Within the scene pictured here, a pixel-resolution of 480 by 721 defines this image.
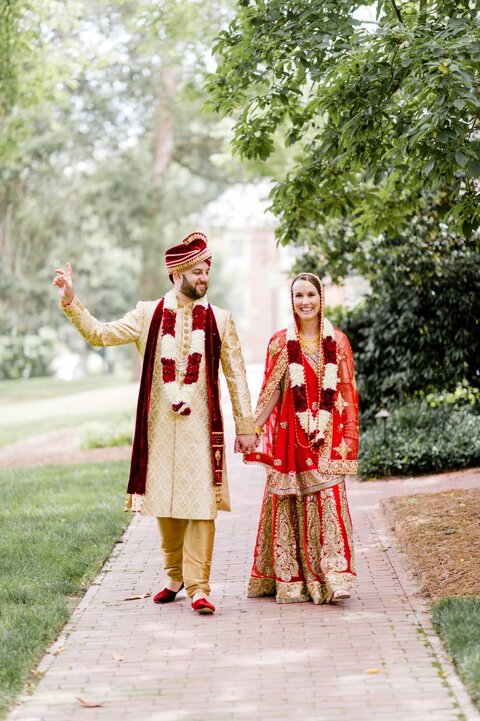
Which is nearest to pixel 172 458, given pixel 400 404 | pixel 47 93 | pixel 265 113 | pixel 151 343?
pixel 151 343

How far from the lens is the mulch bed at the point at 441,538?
21.7 feet

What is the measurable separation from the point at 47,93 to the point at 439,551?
12.8 m

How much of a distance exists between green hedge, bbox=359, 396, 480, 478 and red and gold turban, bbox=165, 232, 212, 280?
6142 millimetres

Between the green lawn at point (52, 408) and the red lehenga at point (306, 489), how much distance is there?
13.6 meters

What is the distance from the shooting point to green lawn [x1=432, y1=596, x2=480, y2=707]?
15.6 ft

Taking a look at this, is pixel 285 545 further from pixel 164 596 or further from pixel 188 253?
pixel 188 253

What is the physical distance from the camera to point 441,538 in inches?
305

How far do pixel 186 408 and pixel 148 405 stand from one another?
1.06ft

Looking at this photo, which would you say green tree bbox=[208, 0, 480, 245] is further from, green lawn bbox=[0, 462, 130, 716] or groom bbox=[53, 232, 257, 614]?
green lawn bbox=[0, 462, 130, 716]

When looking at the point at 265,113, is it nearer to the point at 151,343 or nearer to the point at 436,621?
the point at 151,343

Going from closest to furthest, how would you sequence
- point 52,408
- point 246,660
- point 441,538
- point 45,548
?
point 246,660, point 441,538, point 45,548, point 52,408

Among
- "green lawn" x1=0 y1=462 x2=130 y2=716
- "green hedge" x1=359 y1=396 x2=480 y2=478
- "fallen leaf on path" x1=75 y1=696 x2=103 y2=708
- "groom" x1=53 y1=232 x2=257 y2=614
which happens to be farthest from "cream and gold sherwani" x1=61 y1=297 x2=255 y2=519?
"green hedge" x1=359 y1=396 x2=480 y2=478

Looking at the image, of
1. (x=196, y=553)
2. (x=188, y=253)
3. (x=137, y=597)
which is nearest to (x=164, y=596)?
(x=137, y=597)

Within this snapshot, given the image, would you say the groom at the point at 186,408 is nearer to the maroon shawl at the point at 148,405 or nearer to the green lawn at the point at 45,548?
the maroon shawl at the point at 148,405
